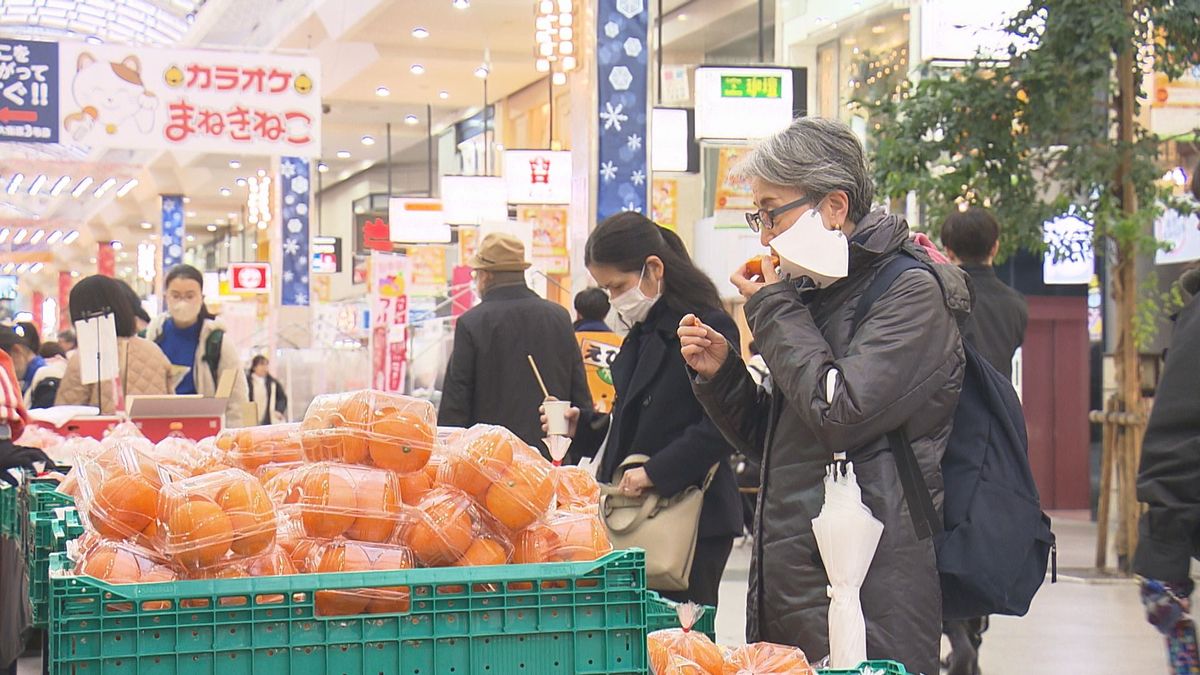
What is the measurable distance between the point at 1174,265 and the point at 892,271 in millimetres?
8255

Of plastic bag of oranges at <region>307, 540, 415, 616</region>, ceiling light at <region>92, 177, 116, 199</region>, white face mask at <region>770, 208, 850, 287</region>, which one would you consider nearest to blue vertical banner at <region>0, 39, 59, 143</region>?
white face mask at <region>770, 208, 850, 287</region>

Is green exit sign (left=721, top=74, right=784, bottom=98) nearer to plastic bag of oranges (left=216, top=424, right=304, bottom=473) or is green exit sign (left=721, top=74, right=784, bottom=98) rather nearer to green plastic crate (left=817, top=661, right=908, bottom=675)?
plastic bag of oranges (left=216, top=424, right=304, bottom=473)

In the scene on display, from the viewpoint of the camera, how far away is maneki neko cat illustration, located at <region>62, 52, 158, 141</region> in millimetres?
9758

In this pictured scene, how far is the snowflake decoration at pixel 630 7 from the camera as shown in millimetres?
9031

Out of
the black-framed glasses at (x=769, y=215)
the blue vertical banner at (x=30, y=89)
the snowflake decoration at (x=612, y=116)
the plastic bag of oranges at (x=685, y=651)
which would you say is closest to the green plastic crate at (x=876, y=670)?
the plastic bag of oranges at (x=685, y=651)

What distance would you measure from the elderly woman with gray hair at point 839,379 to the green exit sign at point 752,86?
731cm

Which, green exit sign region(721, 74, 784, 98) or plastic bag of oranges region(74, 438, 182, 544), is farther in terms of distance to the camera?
green exit sign region(721, 74, 784, 98)

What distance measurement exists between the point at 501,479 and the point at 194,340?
530cm

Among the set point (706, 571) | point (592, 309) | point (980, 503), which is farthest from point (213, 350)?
point (980, 503)

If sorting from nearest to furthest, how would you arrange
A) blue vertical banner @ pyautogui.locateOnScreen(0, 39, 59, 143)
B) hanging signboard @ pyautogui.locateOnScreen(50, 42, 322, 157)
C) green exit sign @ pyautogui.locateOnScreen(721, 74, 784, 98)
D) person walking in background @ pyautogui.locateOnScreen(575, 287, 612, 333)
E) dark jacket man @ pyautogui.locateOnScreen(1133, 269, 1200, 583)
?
dark jacket man @ pyautogui.locateOnScreen(1133, 269, 1200, 583)
person walking in background @ pyautogui.locateOnScreen(575, 287, 612, 333)
green exit sign @ pyautogui.locateOnScreen(721, 74, 784, 98)
blue vertical banner @ pyautogui.locateOnScreen(0, 39, 59, 143)
hanging signboard @ pyautogui.locateOnScreen(50, 42, 322, 157)

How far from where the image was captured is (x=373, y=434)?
1989 millimetres

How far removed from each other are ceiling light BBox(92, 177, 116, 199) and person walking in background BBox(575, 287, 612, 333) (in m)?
21.1

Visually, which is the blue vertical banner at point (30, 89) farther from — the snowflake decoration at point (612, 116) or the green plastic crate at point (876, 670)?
the green plastic crate at point (876, 670)

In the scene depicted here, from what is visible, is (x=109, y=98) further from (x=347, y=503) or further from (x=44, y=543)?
(x=347, y=503)
